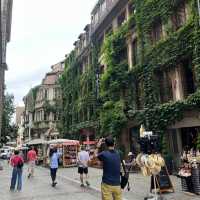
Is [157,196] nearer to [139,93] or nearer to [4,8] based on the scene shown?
[139,93]

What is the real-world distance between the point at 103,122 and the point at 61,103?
1991cm

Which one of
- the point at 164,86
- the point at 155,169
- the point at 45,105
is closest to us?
the point at 155,169

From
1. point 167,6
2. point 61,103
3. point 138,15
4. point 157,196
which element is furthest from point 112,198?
point 61,103

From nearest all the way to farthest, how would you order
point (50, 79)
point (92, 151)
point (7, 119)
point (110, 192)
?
point (110, 192) → point (92, 151) → point (7, 119) → point (50, 79)

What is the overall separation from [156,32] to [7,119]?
1222 inches

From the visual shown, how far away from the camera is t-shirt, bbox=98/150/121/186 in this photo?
6340mm

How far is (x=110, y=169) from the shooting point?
639 centimetres

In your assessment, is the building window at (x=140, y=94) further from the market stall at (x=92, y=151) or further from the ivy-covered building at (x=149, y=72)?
the market stall at (x=92, y=151)

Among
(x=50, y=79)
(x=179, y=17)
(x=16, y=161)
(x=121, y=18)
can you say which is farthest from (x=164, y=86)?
(x=50, y=79)

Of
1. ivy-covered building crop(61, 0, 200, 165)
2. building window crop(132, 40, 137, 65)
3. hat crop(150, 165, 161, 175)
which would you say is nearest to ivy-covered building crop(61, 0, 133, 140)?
ivy-covered building crop(61, 0, 200, 165)

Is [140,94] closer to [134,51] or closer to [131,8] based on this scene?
[134,51]

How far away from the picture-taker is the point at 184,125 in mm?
16734

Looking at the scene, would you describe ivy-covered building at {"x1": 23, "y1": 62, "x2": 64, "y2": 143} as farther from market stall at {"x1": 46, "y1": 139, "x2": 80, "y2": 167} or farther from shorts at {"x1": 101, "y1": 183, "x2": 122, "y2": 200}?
shorts at {"x1": 101, "y1": 183, "x2": 122, "y2": 200}

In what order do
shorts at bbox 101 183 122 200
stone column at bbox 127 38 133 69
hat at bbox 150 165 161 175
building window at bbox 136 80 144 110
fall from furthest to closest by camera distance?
stone column at bbox 127 38 133 69 < building window at bbox 136 80 144 110 < hat at bbox 150 165 161 175 < shorts at bbox 101 183 122 200
